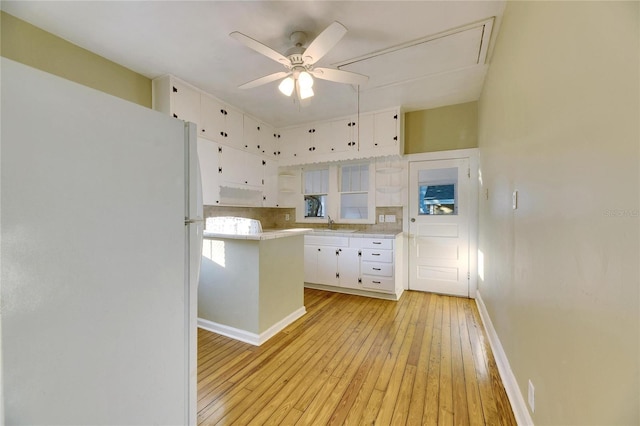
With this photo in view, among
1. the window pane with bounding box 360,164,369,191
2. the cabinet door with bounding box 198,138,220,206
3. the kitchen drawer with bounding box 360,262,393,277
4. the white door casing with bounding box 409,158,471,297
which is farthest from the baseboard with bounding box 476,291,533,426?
the cabinet door with bounding box 198,138,220,206

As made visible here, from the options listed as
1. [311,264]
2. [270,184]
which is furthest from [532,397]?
[270,184]

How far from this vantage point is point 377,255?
347 centimetres

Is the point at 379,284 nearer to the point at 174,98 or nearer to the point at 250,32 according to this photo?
the point at 250,32

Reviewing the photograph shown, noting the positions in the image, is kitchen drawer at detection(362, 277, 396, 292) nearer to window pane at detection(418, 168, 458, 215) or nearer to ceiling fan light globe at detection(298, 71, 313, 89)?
window pane at detection(418, 168, 458, 215)

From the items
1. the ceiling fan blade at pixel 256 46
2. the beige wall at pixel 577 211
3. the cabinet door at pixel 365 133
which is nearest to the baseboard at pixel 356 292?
the beige wall at pixel 577 211

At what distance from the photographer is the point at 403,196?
3869 mm

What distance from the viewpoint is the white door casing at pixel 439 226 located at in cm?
349

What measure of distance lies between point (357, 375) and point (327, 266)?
2018 mm

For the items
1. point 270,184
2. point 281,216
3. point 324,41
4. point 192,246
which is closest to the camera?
point 192,246

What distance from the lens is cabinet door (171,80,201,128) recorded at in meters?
2.82

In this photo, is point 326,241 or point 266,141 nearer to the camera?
point 326,241

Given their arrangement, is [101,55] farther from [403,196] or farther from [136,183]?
[403,196]

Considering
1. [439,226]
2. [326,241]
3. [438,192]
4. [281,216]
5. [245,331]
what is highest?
[438,192]

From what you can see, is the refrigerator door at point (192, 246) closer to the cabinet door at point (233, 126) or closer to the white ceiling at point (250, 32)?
the white ceiling at point (250, 32)
